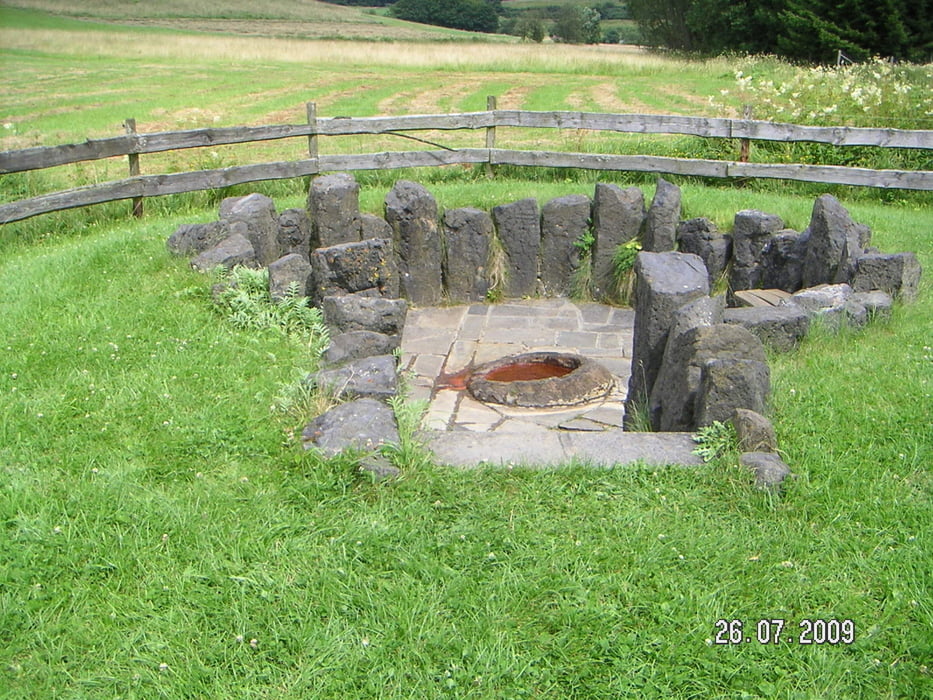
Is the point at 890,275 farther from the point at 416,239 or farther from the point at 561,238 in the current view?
the point at 416,239

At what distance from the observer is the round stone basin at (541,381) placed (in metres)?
7.16

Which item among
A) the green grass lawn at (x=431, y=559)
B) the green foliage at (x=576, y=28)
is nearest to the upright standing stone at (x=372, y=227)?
the green grass lawn at (x=431, y=559)

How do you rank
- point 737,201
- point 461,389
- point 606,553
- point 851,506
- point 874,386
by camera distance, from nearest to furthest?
point 606,553, point 851,506, point 874,386, point 461,389, point 737,201

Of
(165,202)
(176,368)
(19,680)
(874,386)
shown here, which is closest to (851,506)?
(874,386)

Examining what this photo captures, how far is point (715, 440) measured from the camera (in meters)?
4.72

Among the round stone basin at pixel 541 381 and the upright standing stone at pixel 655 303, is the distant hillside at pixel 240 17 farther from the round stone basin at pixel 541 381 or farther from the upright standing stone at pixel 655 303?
the upright standing stone at pixel 655 303

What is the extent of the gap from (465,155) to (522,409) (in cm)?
609

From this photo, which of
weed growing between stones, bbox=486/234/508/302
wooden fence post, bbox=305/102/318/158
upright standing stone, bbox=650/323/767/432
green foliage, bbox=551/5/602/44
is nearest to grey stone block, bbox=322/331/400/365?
upright standing stone, bbox=650/323/767/432

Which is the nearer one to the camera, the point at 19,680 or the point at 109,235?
the point at 19,680

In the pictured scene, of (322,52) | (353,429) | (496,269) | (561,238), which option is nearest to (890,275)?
(561,238)

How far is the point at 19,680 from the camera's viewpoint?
3.32 meters

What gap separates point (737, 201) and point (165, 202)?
701 centimetres

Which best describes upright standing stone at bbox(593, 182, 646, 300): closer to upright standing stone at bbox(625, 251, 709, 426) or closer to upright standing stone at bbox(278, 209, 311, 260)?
upright standing stone at bbox(625, 251, 709, 426)

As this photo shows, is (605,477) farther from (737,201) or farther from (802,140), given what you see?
(802,140)
